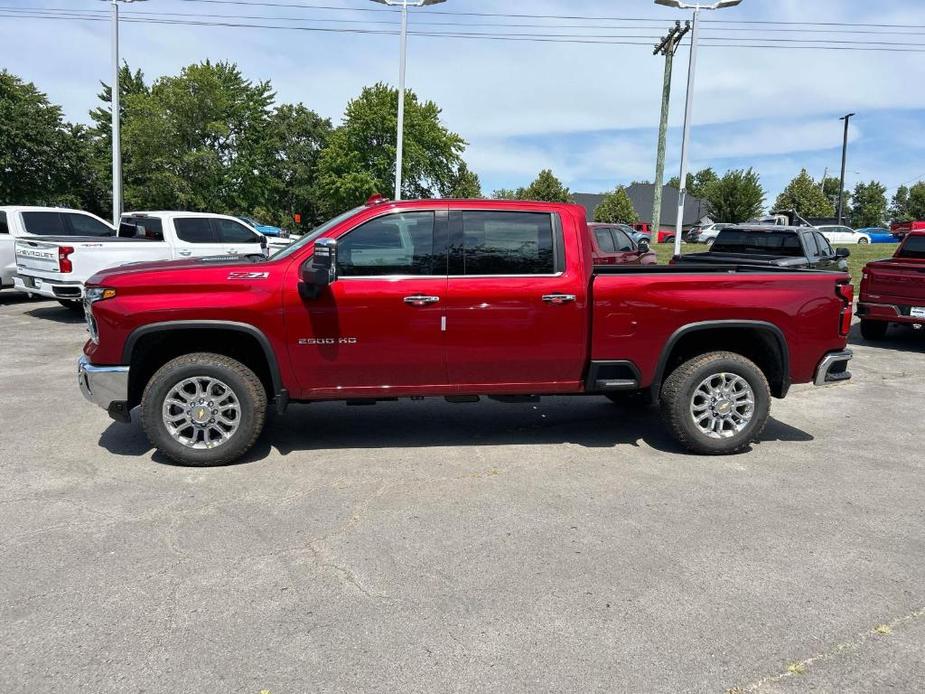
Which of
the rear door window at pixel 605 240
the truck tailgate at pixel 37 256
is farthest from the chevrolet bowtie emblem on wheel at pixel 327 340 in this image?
the rear door window at pixel 605 240

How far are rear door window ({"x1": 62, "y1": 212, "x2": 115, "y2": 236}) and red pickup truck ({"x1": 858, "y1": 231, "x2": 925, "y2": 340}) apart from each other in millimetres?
14081

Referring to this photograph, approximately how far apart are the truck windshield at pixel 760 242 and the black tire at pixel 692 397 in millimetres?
7701

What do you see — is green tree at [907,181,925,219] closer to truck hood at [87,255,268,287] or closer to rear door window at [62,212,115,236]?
rear door window at [62,212,115,236]

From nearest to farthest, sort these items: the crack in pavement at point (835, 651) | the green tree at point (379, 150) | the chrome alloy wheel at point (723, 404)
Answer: the crack in pavement at point (835, 651), the chrome alloy wheel at point (723, 404), the green tree at point (379, 150)

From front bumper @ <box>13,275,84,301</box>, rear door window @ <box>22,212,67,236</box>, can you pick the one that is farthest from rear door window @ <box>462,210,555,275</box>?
rear door window @ <box>22,212,67,236</box>

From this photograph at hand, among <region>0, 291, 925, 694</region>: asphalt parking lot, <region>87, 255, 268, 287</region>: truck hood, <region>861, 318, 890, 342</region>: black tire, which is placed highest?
<region>87, 255, 268, 287</region>: truck hood

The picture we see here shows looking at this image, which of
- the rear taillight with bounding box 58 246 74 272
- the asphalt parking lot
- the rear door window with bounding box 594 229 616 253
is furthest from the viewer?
the rear door window with bounding box 594 229 616 253

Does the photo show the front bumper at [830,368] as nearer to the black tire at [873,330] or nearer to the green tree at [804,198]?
the black tire at [873,330]

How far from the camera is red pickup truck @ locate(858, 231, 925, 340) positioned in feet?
33.4

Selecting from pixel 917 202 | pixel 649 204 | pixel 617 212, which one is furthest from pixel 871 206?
pixel 617 212

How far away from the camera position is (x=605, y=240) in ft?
48.4

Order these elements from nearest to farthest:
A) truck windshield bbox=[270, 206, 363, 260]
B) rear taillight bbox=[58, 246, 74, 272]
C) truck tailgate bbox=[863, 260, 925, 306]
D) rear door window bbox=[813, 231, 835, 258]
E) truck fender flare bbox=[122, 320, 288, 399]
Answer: truck fender flare bbox=[122, 320, 288, 399]
truck windshield bbox=[270, 206, 363, 260]
truck tailgate bbox=[863, 260, 925, 306]
rear taillight bbox=[58, 246, 74, 272]
rear door window bbox=[813, 231, 835, 258]

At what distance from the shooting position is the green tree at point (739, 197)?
52.2 metres

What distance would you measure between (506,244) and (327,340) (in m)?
1.53
